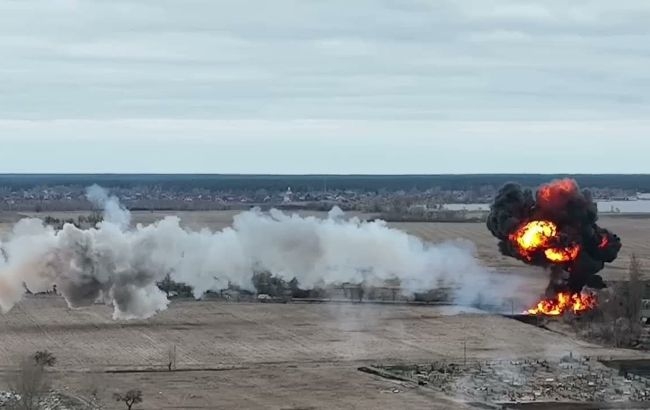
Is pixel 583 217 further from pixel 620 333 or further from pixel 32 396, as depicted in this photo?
pixel 32 396

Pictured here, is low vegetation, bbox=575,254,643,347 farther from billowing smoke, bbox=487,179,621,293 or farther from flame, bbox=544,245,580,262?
flame, bbox=544,245,580,262

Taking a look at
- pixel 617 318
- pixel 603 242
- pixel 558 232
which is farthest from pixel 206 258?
pixel 603 242

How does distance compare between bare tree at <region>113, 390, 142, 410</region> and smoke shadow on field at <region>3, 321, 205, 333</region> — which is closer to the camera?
bare tree at <region>113, 390, 142, 410</region>

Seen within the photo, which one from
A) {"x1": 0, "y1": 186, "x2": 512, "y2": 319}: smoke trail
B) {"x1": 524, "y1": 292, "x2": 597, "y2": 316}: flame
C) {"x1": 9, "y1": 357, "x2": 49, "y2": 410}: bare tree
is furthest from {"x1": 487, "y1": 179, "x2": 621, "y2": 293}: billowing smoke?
{"x1": 9, "y1": 357, "x2": 49, "y2": 410}: bare tree

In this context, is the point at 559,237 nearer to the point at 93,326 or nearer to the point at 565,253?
the point at 565,253

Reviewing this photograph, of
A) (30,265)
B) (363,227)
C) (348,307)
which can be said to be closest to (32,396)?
(30,265)

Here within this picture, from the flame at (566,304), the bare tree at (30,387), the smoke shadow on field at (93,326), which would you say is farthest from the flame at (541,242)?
the bare tree at (30,387)

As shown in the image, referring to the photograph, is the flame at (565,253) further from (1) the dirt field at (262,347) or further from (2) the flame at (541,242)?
(1) the dirt field at (262,347)
